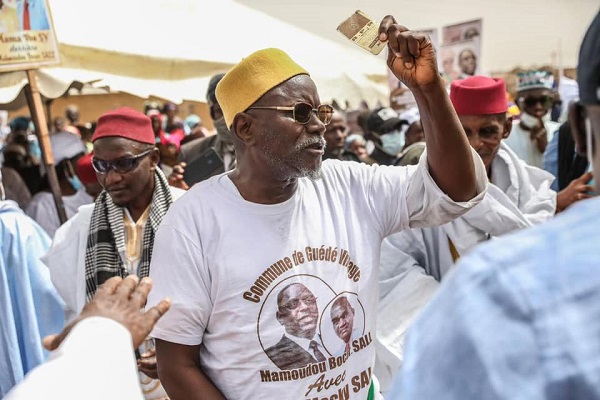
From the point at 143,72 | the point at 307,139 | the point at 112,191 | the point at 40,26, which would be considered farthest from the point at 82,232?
the point at 143,72

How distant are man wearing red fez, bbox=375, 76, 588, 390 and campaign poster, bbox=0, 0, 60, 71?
295 cm

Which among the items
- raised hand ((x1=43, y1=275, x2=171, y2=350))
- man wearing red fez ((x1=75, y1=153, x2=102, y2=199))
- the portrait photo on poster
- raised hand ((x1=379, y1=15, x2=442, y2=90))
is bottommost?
man wearing red fez ((x1=75, y1=153, x2=102, y2=199))

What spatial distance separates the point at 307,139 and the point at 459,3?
50.1 feet

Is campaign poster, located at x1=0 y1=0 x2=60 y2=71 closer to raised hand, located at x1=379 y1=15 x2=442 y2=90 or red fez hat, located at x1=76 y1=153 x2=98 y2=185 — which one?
red fez hat, located at x1=76 y1=153 x2=98 y2=185

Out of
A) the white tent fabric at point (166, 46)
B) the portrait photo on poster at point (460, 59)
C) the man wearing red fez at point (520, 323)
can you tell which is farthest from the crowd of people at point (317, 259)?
the portrait photo on poster at point (460, 59)

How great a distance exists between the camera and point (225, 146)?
5328 millimetres

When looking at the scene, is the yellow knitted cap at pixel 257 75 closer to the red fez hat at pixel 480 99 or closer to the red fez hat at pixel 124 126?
the red fez hat at pixel 124 126

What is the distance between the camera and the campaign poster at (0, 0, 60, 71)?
5.30 meters

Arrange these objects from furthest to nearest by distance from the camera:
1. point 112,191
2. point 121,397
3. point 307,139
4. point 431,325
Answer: point 112,191 → point 307,139 → point 121,397 → point 431,325

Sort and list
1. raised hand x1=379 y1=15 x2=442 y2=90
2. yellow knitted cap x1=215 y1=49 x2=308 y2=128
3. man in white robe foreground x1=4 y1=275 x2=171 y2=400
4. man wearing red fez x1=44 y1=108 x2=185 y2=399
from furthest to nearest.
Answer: man wearing red fez x1=44 y1=108 x2=185 y2=399 → yellow knitted cap x1=215 y1=49 x2=308 y2=128 → raised hand x1=379 y1=15 x2=442 y2=90 → man in white robe foreground x1=4 y1=275 x2=171 y2=400

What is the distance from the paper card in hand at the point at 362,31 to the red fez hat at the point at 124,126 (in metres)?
1.70

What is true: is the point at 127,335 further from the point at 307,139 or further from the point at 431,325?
the point at 307,139

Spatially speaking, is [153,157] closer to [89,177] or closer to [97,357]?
[89,177]

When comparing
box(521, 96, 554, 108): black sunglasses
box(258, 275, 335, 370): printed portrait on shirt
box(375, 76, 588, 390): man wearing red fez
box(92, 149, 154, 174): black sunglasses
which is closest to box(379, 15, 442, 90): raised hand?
box(258, 275, 335, 370): printed portrait on shirt
